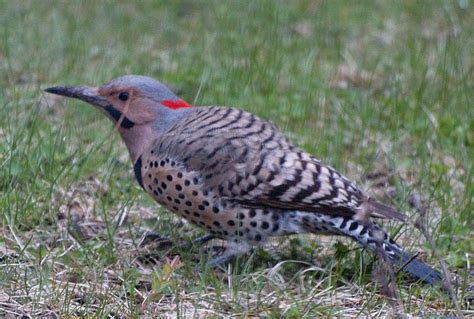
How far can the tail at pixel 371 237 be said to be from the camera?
16.0 ft

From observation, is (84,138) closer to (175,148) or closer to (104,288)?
(175,148)

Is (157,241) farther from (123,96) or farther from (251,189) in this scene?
(123,96)

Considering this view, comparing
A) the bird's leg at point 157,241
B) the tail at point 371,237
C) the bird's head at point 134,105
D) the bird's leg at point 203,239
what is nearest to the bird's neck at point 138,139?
the bird's head at point 134,105

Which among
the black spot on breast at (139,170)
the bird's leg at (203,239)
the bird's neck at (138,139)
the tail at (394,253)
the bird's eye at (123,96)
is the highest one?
the bird's eye at (123,96)

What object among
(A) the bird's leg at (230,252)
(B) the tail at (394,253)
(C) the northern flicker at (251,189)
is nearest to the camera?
(B) the tail at (394,253)

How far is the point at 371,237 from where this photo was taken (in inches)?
197

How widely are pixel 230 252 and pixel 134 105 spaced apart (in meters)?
1.06

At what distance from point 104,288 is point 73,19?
15.9ft

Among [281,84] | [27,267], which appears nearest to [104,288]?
[27,267]

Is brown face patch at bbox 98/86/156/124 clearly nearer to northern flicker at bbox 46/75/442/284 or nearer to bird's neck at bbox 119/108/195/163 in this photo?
bird's neck at bbox 119/108/195/163

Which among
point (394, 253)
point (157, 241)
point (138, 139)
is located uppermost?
point (138, 139)

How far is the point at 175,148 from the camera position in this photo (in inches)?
207

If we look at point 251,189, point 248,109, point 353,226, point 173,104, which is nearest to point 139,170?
point 173,104

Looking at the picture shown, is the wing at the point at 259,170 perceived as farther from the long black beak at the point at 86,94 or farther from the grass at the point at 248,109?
the long black beak at the point at 86,94
